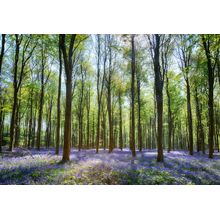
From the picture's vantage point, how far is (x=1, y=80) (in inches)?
531

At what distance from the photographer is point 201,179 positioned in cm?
559

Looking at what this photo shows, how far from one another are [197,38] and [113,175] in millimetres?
8473
